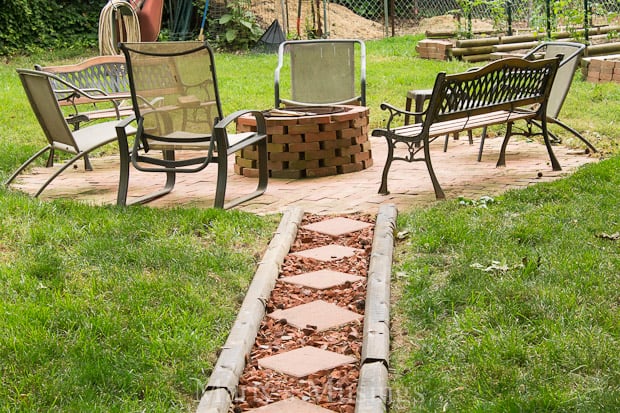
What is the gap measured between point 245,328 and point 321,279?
0.92 metres

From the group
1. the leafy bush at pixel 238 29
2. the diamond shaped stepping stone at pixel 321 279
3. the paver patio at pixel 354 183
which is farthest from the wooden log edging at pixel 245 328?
the leafy bush at pixel 238 29

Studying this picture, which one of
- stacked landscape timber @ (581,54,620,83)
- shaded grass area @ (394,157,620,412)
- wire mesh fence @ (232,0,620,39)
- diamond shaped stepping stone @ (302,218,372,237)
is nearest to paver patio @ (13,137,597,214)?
diamond shaped stepping stone @ (302,218,372,237)

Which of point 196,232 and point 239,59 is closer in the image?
point 196,232

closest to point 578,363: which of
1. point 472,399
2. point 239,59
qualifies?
point 472,399

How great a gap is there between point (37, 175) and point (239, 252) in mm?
3317

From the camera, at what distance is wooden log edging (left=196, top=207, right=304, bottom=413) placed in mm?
3363

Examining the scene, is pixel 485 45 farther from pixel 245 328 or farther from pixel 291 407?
pixel 291 407

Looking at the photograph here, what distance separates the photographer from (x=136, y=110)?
6430 millimetres

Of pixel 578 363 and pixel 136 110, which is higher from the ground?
pixel 136 110

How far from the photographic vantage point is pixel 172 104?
6.57 metres

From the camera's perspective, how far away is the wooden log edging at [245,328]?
3.36 m

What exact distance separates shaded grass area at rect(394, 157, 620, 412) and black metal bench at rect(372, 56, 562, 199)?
2.33 ft

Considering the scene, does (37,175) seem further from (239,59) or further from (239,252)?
(239,59)

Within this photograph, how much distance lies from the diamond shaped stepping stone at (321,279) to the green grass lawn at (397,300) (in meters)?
0.25
